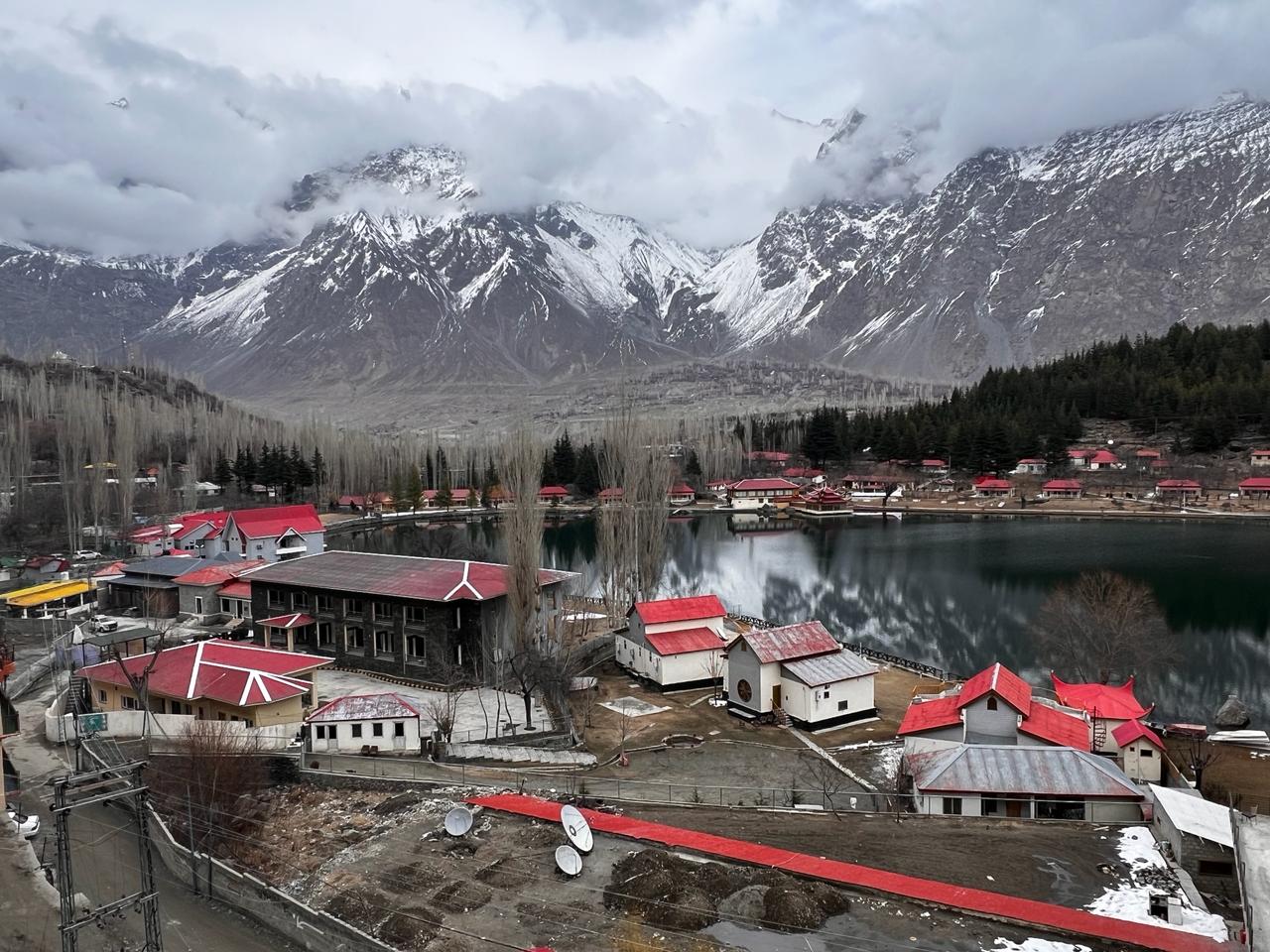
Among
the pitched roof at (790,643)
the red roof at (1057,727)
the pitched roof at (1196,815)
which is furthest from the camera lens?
the pitched roof at (790,643)

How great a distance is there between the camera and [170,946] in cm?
1431

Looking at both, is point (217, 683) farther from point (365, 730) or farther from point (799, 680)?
point (799, 680)

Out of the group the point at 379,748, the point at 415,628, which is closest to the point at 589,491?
the point at 415,628

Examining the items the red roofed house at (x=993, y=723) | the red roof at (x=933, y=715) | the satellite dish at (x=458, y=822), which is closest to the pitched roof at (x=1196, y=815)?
the red roofed house at (x=993, y=723)

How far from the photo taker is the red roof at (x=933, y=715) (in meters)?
21.6

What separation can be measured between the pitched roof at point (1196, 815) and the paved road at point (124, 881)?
1489cm

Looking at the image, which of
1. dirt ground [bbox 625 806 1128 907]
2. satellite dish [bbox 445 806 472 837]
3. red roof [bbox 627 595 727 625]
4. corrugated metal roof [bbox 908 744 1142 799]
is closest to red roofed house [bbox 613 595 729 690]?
red roof [bbox 627 595 727 625]

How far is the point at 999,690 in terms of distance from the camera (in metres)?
21.2

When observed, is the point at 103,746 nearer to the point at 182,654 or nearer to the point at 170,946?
the point at 182,654

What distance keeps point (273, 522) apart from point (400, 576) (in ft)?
91.2

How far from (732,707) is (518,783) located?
30.2 feet

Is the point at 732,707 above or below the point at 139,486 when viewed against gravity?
below

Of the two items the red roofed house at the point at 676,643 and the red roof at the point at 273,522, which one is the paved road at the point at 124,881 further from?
the red roof at the point at 273,522

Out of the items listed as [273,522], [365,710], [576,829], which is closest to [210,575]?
[273,522]
